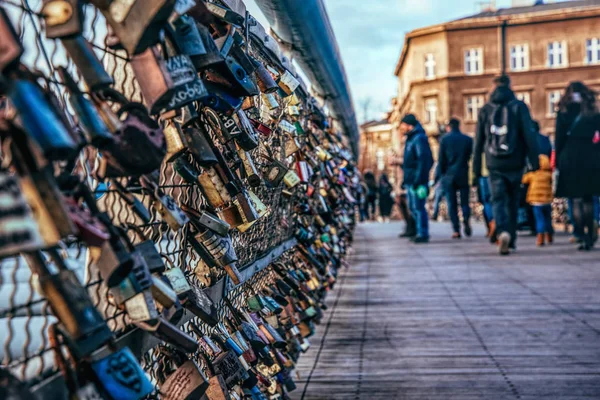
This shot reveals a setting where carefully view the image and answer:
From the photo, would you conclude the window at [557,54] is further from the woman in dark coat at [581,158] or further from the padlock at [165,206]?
the padlock at [165,206]

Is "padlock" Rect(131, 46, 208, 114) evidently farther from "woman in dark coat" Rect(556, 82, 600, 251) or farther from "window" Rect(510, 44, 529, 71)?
"window" Rect(510, 44, 529, 71)

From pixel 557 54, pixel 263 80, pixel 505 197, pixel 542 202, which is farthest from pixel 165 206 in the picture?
pixel 557 54

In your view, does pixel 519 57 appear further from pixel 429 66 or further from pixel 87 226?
pixel 87 226

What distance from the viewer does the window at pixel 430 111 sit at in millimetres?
48750

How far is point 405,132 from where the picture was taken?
Result: 36.5ft

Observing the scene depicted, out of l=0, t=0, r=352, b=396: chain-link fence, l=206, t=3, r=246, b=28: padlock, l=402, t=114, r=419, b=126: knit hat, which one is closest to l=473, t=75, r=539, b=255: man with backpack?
l=402, t=114, r=419, b=126: knit hat

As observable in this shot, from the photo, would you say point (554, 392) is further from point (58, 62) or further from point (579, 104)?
point (579, 104)

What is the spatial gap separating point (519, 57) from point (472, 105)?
4405 millimetres

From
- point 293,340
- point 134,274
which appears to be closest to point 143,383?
point 134,274

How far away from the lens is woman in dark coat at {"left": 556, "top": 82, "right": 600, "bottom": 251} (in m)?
8.47

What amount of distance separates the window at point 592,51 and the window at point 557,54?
1.31m

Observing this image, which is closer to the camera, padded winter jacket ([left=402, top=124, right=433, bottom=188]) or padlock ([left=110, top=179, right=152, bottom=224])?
padlock ([left=110, top=179, right=152, bottom=224])

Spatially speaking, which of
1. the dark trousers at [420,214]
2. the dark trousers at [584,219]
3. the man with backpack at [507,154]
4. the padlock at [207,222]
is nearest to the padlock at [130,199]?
the padlock at [207,222]

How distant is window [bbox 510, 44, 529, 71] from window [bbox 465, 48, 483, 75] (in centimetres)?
220
